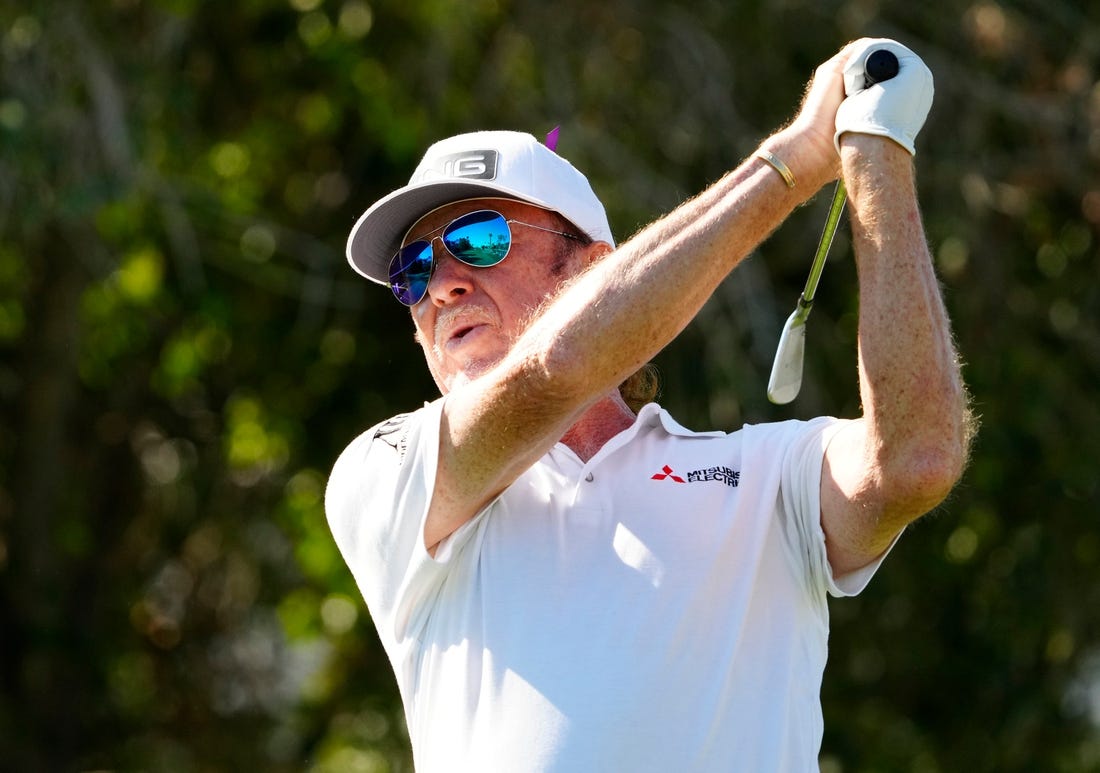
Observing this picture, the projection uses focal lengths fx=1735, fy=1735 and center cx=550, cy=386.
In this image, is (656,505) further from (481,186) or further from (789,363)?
(481,186)

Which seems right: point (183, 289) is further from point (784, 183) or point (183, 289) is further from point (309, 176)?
point (784, 183)

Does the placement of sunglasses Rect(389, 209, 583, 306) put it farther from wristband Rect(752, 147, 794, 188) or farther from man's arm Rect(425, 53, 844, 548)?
wristband Rect(752, 147, 794, 188)

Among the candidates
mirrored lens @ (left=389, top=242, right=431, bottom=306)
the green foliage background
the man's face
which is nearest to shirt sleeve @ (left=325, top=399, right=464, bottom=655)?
the man's face

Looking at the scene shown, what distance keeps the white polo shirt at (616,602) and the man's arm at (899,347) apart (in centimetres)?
20

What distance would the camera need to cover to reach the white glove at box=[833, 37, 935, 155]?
2.37m

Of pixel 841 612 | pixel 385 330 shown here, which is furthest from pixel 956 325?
pixel 385 330

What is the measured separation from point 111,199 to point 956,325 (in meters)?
3.48

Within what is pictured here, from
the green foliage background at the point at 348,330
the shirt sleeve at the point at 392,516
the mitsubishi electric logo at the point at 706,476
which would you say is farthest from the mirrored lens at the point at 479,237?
the green foliage background at the point at 348,330

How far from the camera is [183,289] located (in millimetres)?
6898

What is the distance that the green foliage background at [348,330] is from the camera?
6.59 meters

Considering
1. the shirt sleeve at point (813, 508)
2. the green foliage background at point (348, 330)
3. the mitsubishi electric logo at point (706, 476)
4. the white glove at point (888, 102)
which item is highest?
the white glove at point (888, 102)

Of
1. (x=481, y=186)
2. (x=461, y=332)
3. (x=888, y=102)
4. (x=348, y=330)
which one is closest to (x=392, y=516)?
(x=461, y=332)

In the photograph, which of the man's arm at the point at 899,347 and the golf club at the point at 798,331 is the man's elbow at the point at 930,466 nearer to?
the man's arm at the point at 899,347

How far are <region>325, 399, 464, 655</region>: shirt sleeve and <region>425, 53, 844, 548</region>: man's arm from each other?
0.31ft
